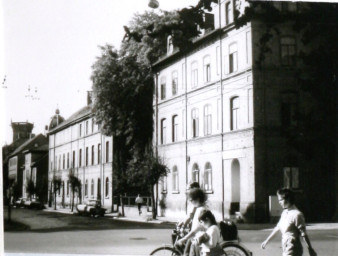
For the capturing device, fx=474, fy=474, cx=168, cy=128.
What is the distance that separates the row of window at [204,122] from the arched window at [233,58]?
34cm

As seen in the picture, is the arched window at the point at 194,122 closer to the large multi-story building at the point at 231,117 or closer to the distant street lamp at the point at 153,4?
the large multi-story building at the point at 231,117

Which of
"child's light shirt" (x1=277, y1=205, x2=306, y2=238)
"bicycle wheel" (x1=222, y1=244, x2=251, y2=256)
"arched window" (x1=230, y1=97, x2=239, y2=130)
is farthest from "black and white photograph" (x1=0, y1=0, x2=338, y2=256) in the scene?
"child's light shirt" (x1=277, y1=205, x2=306, y2=238)

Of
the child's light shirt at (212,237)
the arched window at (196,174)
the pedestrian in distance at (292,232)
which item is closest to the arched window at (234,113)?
the arched window at (196,174)

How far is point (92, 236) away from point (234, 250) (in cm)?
171

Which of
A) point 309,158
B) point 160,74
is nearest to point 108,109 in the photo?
point 160,74

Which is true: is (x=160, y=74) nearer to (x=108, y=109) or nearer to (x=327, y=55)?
(x=108, y=109)

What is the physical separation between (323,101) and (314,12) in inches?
40.8

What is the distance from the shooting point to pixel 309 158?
17.2 ft

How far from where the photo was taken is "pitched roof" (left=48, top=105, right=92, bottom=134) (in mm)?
5754

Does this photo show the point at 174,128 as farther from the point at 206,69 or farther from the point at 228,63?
the point at 228,63

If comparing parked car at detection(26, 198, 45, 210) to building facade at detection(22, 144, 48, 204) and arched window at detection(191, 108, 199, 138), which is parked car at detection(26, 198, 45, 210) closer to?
building facade at detection(22, 144, 48, 204)

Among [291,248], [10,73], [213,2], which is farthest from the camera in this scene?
[10,73]

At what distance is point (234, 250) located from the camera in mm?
4691

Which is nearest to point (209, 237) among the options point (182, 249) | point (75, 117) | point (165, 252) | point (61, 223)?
point (182, 249)
